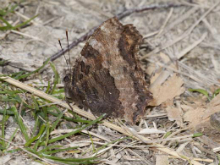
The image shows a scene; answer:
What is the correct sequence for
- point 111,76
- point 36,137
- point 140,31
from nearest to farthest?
point 36,137 → point 111,76 → point 140,31

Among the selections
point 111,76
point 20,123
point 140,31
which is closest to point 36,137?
point 20,123

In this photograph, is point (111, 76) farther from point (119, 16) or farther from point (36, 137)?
point (119, 16)

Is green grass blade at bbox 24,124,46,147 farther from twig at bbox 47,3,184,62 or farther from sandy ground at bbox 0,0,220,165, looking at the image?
twig at bbox 47,3,184,62

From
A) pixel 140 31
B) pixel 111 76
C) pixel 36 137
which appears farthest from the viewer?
pixel 140 31

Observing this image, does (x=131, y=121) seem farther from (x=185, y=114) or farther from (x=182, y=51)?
(x=182, y=51)

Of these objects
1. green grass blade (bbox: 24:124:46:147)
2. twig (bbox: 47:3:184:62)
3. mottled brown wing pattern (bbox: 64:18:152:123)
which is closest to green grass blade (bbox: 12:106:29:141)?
green grass blade (bbox: 24:124:46:147)

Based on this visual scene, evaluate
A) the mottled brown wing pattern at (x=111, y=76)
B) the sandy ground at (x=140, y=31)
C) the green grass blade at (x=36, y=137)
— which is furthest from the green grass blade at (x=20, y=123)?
the sandy ground at (x=140, y=31)

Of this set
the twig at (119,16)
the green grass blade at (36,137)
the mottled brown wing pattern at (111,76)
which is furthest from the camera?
the twig at (119,16)

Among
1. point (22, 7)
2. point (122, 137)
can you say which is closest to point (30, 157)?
point (122, 137)

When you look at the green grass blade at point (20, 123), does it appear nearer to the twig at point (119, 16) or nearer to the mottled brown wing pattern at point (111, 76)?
the mottled brown wing pattern at point (111, 76)
